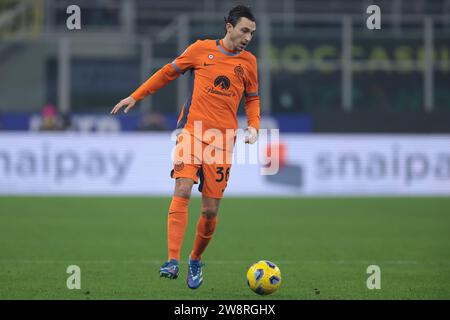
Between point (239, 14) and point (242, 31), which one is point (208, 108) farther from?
point (239, 14)

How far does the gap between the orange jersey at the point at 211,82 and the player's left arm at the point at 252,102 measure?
0.04 ft

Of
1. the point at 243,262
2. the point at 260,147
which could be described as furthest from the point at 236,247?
the point at 260,147

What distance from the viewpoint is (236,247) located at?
38.5ft

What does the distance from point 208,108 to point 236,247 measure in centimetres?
387

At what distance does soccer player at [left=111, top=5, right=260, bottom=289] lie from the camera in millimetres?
8016

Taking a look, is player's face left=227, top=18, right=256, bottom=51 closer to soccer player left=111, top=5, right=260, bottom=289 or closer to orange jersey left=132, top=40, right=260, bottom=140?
soccer player left=111, top=5, right=260, bottom=289

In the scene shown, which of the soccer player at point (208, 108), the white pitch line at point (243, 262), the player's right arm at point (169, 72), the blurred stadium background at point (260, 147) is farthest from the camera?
the blurred stadium background at point (260, 147)

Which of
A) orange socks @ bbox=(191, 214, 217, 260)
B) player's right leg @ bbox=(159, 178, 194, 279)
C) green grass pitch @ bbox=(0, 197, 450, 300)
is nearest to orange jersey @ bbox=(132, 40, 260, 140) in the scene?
player's right leg @ bbox=(159, 178, 194, 279)

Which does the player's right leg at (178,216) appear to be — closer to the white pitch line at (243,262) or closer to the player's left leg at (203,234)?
the player's left leg at (203,234)

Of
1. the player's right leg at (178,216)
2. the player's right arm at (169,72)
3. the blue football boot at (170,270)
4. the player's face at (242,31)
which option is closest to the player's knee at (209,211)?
the player's right leg at (178,216)

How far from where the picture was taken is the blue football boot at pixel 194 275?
803 cm

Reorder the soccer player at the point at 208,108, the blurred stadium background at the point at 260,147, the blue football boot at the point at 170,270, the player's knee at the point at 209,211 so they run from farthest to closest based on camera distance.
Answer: the blurred stadium background at the point at 260,147
the player's knee at the point at 209,211
the soccer player at the point at 208,108
the blue football boot at the point at 170,270

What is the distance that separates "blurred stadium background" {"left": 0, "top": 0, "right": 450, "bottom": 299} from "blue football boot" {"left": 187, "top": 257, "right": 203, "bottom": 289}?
0.96m

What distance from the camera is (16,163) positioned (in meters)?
20.0
